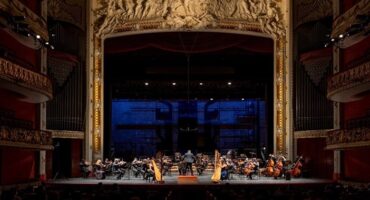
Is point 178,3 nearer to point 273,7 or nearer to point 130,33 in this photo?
point 130,33

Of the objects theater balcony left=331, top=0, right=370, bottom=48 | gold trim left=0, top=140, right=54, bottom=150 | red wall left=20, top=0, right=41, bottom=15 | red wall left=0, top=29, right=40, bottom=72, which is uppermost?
red wall left=20, top=0, right=41, bottom=15

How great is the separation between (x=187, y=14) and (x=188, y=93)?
7.93 m

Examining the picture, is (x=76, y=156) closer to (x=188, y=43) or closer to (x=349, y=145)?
(x=188, y=43)

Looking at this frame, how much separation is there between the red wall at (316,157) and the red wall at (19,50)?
11.4m

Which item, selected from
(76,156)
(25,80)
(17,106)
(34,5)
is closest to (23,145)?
(25,80)

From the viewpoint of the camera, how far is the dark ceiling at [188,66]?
89.9ft

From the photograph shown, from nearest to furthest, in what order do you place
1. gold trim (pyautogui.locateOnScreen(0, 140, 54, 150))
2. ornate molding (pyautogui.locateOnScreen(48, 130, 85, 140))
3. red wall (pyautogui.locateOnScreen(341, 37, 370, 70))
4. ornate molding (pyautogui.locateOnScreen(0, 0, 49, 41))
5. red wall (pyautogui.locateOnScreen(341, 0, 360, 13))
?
gold trim (pyautogui.locateOnScreen(0, 140, 54, 150)) → ornate molding (pyautogui.locateOnScreen(0, 0, 49, 41)) → red wall (pyautogui.locateOnScreen(341, 37, 370, 70)) → red wall (pyautogui.locateOnScreen(341, 0, 360, 13)) → ornate molding (pyautogui.locateOnScreen(48, 130, 85, 140))

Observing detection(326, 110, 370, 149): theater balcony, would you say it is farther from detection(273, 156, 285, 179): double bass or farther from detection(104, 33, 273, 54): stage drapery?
detection(104, 33, 273, 54): stage drapery

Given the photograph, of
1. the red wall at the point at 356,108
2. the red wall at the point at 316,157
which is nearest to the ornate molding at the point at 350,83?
the red wall at the point at 356,108

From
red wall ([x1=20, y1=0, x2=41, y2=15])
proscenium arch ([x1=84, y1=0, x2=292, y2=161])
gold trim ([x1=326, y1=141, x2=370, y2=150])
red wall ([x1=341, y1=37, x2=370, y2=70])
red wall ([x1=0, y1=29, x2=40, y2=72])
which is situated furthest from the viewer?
proscenium arch ([x1=84, y1=0, x2=292, y2=161])

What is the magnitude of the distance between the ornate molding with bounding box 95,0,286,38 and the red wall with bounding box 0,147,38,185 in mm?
6832

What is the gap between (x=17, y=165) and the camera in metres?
20.5

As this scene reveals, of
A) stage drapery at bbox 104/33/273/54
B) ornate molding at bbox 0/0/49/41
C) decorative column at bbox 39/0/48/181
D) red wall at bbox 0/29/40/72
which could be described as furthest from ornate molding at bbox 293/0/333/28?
red wall at bbox 0/29/40/72

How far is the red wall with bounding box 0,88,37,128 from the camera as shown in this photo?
19.4 m
